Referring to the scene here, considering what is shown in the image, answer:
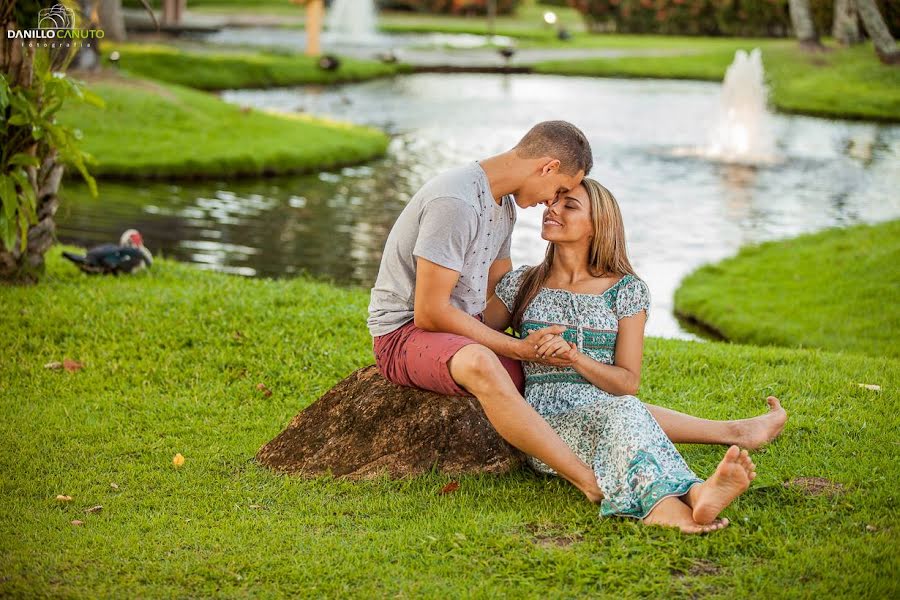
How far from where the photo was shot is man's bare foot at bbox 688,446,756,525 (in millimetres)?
4184

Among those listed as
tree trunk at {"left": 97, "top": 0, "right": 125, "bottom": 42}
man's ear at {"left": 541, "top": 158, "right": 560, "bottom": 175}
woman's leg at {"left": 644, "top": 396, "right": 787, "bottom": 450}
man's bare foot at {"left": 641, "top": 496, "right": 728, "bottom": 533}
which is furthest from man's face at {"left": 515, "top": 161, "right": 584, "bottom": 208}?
tree trunk at {"left": 97, "top": 0, "right": 125, "bottom": 42}

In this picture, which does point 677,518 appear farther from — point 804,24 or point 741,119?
point 804,24

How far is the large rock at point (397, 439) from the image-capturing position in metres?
5.13

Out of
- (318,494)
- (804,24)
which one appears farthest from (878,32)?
(318,494)

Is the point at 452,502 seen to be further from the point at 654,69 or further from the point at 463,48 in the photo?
the point at 463,48

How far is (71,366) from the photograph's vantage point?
6781mm

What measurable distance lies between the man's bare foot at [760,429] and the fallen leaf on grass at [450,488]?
4.63ft

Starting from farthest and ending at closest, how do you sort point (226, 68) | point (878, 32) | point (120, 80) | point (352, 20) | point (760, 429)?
1. point (352, 20)
2. point (878, 32)
3. point (226, 68)
4. point (120, 80)
5. point (760, 429)

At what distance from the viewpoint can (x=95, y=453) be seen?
18.1 ft

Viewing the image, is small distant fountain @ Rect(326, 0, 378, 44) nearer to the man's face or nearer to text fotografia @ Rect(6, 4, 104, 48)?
text fotografia @ Rect(6, 4, 104, 48)

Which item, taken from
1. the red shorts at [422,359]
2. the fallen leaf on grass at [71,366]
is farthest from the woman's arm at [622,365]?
the fallen leaf on grass at [71,366]

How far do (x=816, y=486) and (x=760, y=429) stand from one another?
43 cm

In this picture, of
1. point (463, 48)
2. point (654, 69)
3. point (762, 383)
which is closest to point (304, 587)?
point (762, 383)

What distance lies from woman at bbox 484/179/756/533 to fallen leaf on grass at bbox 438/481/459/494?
0.39 metres
